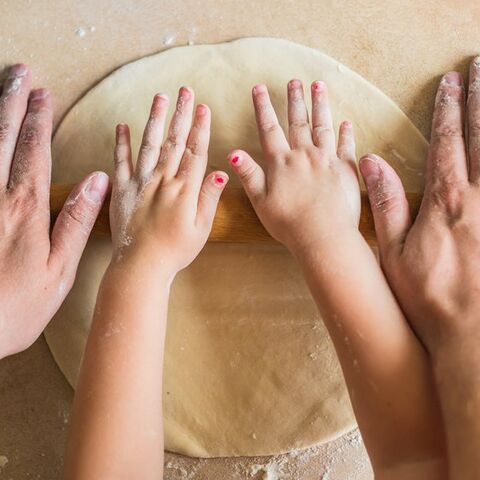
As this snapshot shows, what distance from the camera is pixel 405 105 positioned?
114cm

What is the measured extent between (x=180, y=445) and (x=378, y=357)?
0.39m

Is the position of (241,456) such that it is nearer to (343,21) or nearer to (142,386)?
(142,386)

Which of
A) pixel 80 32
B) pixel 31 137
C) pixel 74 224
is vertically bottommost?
pixel 74 224

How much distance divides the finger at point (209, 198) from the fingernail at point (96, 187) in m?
0.16

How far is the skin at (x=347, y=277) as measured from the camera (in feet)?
2.60

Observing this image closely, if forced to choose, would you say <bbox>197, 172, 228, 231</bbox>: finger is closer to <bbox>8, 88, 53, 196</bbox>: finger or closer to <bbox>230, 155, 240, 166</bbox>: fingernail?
<bbox>230, 155, 240, 166</bbox>: fingernail

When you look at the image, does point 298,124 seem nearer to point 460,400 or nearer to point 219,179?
point 219,179

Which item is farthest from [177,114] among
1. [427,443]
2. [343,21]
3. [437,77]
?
[427,443]

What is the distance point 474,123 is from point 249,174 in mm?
400

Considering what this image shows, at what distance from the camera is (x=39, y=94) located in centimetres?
112

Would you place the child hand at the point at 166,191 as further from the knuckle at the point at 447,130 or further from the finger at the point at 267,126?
the knuckle at the point at 447,130

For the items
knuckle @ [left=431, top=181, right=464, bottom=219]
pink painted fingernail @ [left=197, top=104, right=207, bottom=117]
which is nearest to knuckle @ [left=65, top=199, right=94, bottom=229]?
pink painted fingernail @ [left=197, top=104, right=207, bottom=117]

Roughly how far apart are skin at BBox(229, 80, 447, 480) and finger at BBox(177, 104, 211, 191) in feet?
0.19

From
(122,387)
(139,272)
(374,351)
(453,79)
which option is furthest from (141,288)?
(453,79)
